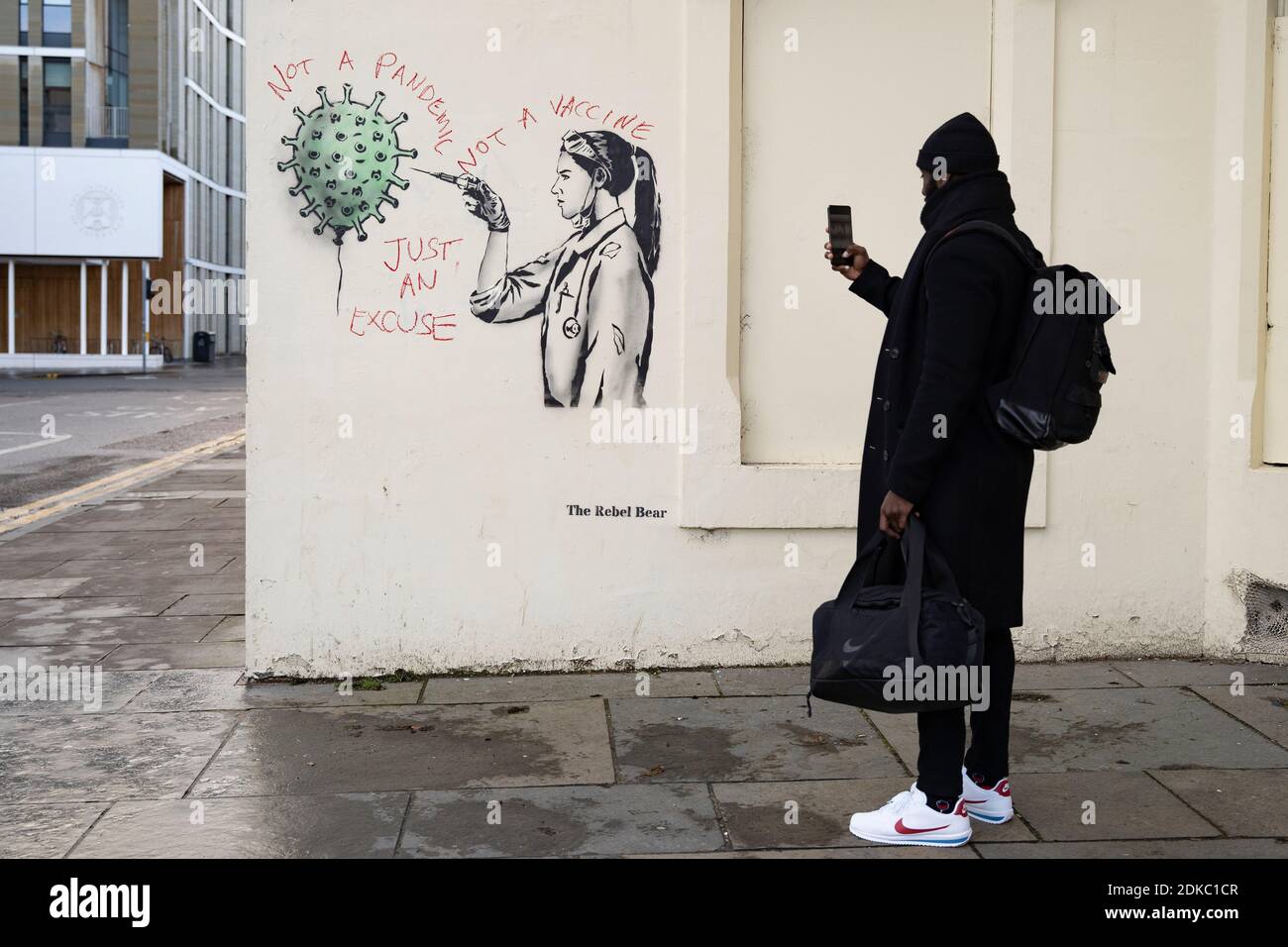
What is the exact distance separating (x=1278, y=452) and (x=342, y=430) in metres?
4.22

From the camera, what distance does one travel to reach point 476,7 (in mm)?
5941

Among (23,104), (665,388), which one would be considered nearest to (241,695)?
(665,388)

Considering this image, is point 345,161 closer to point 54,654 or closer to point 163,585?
point 54,654

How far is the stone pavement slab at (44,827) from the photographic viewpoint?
13.3 feet

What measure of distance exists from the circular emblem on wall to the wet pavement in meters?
39.3

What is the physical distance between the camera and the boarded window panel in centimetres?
614

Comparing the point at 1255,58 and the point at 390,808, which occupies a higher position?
the point at 1255,58

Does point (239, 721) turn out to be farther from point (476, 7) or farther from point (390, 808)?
point (476, 7)

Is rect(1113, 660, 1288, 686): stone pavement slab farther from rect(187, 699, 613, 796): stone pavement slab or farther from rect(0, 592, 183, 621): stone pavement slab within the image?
rect(0, 592, 183, 621): stone pavement slab

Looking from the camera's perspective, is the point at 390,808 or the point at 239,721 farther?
the point at 239,721

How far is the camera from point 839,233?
14.0 feet

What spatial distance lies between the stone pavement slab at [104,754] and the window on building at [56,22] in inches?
1724
